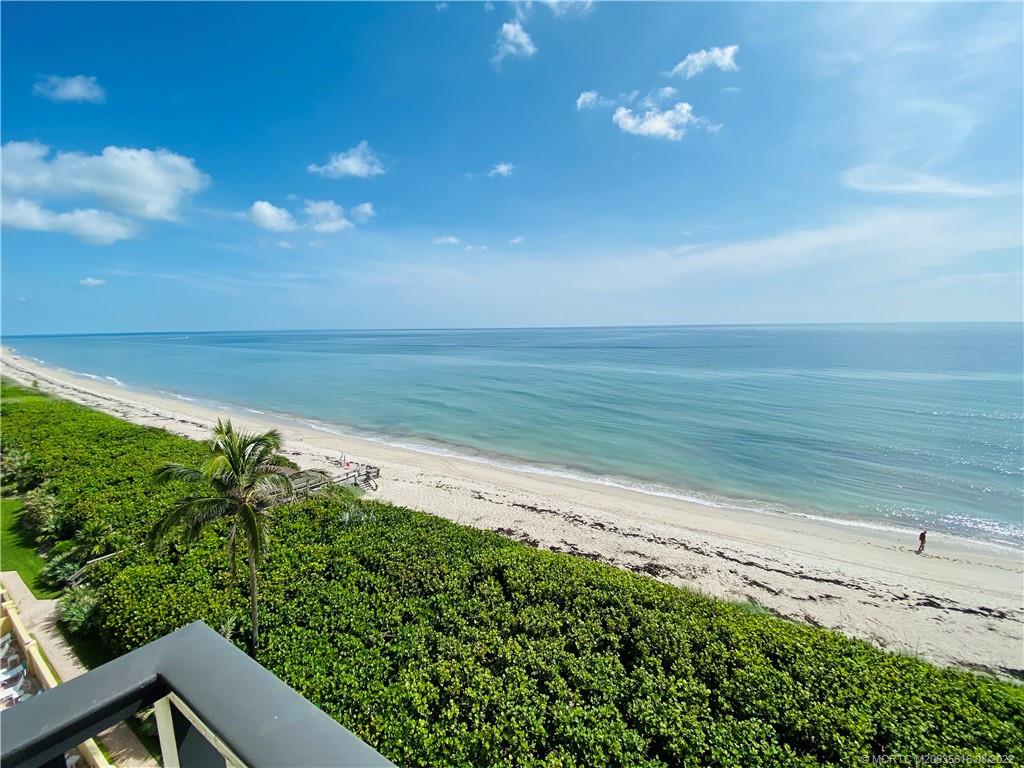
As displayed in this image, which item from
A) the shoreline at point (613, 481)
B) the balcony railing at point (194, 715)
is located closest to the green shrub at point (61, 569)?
the balcony railing at point (194, 715)

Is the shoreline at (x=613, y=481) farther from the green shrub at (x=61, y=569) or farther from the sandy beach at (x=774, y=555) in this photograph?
the green shrub at (x=61, y=569)

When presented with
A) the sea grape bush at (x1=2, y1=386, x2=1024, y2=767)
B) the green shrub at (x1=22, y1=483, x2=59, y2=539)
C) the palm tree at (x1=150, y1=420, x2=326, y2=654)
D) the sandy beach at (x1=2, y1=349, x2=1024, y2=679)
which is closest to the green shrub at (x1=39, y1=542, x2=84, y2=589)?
the sea grape bush at (x1=2, y1=386, x2=1024, y2=767)

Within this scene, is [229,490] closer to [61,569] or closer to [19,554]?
[61,569]

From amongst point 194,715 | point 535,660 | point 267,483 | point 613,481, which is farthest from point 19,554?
point 613,481

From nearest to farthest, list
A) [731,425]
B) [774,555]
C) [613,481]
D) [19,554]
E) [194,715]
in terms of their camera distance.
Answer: [194,715], [19,554], [774,555], [613,481], [731,425]

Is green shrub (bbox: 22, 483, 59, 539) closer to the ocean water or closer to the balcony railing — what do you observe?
the balcony railing

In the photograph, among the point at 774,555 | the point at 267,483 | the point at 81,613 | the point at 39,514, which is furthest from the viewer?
the point at 774,555

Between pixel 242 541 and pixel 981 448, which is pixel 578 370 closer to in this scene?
pixel 981 448
